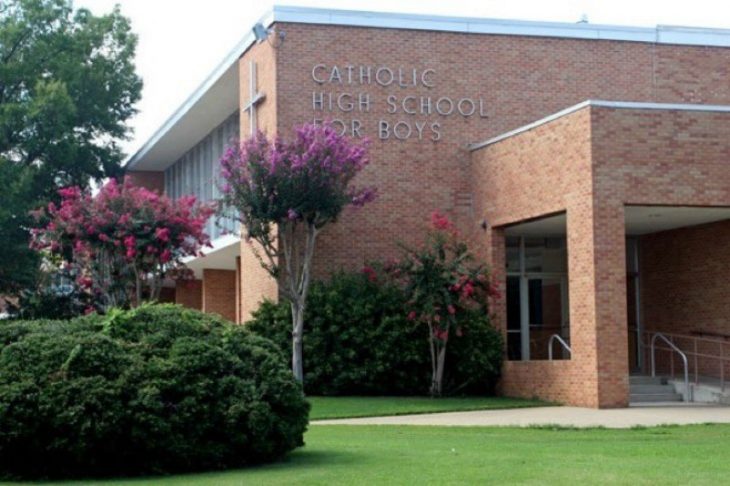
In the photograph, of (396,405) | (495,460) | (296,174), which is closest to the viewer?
(495,460)

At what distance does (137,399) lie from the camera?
11.7 metres

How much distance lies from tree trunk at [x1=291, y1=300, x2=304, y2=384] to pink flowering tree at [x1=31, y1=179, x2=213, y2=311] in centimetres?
358

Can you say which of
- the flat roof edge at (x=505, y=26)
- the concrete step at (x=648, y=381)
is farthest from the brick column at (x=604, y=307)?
the flat roof edge at (x=505, y=26)

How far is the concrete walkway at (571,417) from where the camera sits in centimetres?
1920

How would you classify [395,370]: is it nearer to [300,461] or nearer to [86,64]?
[300,461]

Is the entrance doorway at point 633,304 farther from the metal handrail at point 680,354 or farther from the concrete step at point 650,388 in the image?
the concrete step at point 650,388

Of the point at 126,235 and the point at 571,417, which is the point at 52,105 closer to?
the point at 126,235

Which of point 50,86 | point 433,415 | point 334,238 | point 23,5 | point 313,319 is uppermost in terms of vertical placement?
point 23,5

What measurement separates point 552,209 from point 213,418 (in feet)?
43.4

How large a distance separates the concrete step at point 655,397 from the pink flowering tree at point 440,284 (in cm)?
338

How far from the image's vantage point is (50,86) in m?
36.7

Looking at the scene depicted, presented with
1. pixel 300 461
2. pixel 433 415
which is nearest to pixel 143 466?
pixel 300 461

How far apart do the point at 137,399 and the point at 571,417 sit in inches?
407

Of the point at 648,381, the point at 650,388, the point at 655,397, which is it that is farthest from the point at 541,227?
the point at 655,397
